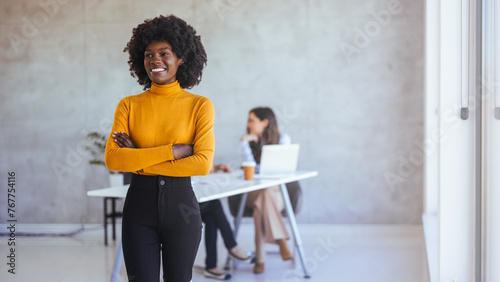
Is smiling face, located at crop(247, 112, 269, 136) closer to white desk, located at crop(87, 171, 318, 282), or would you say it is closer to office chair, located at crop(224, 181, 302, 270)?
white desk, located at crop(87, 171, 318, 282)

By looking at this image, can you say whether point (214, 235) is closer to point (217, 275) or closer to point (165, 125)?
point (217, 275)

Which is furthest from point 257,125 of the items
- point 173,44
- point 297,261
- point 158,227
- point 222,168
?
point 158,227

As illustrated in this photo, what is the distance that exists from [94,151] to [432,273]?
3.37 metres

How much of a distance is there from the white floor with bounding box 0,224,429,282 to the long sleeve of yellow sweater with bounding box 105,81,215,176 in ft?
6.07

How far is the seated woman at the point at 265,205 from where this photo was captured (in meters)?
3.60

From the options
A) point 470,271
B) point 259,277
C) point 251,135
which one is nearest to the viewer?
point 470,271

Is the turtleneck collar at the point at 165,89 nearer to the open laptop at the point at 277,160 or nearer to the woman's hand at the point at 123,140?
the woman's hand at the point at 123,140

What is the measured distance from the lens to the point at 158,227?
1647 millimetres

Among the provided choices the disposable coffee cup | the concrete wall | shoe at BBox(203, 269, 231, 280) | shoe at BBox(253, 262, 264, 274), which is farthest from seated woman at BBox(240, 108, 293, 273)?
the concrete wall

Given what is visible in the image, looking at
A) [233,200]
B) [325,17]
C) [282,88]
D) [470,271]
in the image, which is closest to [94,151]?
[233,200]

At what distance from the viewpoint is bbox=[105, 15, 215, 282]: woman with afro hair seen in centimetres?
165

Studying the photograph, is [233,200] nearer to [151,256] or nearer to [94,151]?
[94,151]

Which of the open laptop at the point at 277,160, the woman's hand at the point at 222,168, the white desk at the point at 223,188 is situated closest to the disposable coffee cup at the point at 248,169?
the white desk at the point at 223,188

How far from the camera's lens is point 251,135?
13.0ft
